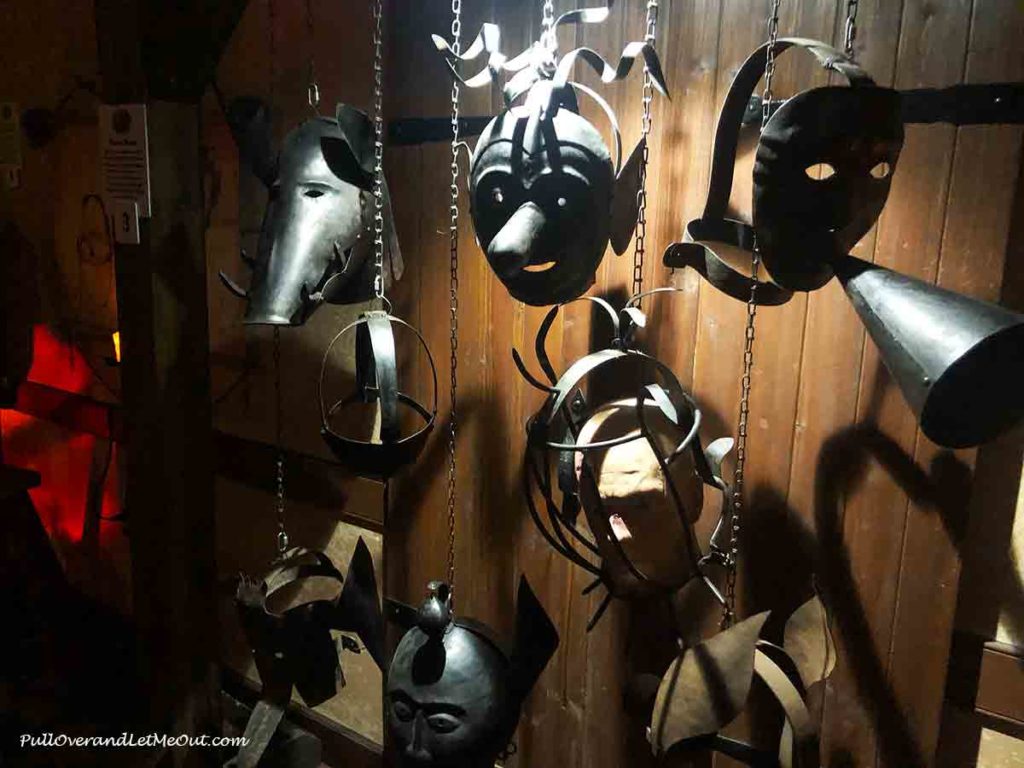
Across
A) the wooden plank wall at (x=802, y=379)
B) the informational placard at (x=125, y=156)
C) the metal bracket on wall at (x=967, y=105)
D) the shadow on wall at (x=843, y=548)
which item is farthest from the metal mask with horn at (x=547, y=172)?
the informational placard at (x=125, y=156)

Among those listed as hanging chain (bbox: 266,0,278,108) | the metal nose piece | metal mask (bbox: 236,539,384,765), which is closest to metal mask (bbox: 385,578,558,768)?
metal mask (bbox: 236,539,384,765)

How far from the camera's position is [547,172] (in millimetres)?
1130

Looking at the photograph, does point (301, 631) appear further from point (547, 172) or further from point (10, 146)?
point (10, 146)

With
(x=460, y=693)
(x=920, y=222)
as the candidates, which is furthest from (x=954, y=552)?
(x=460, y=693)

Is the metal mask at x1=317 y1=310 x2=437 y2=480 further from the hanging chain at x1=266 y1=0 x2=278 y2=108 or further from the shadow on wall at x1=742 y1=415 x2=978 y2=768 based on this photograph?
the hanging chain at x1=266 y1=0 x2=278 y2=108

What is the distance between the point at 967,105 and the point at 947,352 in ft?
1.64

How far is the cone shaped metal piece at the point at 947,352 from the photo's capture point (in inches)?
32.0

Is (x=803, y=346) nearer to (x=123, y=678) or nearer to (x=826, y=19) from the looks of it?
(x=826, y=19)

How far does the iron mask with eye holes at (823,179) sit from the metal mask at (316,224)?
2.51 feet

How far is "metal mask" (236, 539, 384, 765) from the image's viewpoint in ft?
4.72

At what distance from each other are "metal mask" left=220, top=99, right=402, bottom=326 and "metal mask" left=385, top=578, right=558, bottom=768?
0.57 meters

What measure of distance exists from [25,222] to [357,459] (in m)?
2.18

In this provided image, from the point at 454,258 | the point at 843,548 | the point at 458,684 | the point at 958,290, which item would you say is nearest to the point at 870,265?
the point at 958,290

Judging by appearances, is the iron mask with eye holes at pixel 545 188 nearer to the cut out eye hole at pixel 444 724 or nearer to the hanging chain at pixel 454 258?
the hanging chain at pixel 454 258
